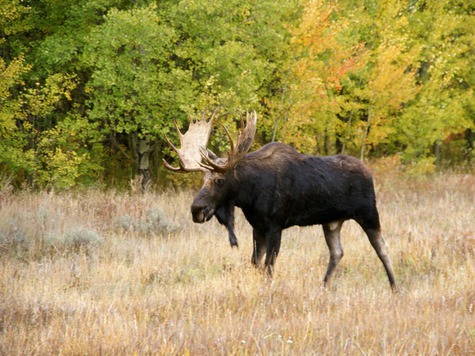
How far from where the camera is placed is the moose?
6.78 metres

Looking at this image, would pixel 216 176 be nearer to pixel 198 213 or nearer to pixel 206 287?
pixel 198 213

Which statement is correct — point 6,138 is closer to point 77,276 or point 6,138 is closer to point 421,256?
point 77,276

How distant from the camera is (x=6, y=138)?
1546cm

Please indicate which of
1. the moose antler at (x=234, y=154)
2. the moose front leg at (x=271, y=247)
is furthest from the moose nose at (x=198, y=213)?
the moose front leg at (x=271, y=247)

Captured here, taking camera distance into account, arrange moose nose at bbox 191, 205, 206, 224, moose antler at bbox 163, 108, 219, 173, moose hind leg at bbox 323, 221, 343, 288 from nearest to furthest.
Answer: moose nose at bbox 191, 205, 206, 224 < moose antler at bbox 163, 108, 219, 173 < moose hind leg at bbox 323, 221, 343, 288

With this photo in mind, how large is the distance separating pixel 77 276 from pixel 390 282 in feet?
11.7

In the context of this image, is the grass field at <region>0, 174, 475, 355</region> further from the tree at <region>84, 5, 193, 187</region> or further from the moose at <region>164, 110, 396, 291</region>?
the tree at <region>84, 5, 193, 187</region>

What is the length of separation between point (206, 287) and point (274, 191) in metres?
1.29

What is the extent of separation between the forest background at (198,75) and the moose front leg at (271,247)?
8.04m

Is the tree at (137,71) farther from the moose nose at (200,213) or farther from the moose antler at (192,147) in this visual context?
the moose nose at (200,213)

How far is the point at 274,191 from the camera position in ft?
22.6

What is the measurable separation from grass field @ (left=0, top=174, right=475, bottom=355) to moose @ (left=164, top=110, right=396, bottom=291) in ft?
1.71

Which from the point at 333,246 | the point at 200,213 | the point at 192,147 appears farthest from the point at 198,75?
the point at 200,213

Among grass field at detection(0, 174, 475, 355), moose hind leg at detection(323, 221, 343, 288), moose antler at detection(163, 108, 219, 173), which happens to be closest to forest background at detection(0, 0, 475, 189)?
grass field at detection(0, 174, 475, 355)
